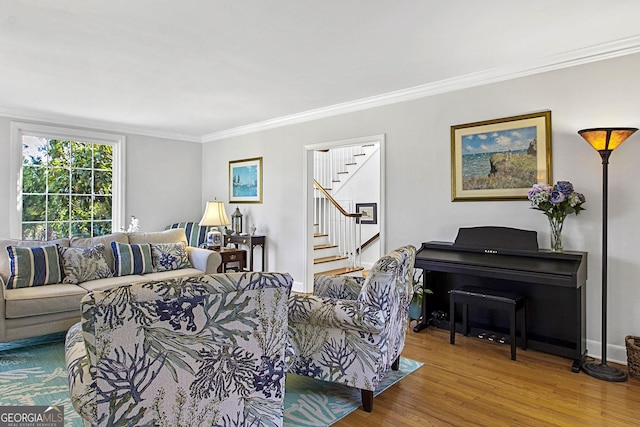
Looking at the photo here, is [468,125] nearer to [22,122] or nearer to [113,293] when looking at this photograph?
[113,293]

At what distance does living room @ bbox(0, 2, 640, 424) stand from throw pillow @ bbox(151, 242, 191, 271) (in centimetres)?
160

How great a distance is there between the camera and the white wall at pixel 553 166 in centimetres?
302

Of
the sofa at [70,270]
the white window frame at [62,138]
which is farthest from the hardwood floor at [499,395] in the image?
the white window frame at [62,138]

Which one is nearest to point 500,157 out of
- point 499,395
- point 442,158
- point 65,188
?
point 442,158

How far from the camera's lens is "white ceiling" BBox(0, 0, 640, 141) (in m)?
2.48

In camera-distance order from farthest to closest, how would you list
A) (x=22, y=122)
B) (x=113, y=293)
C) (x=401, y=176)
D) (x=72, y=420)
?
(x=22, y=122)
(x=401, y=176)
(x=72, y=420)
(x=113, y=293)

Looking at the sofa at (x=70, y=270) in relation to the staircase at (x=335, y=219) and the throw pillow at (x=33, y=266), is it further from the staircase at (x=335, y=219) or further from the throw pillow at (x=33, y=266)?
the staircase at (x=335, y=219)

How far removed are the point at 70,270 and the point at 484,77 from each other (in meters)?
4.40

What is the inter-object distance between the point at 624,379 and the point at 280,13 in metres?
3.49

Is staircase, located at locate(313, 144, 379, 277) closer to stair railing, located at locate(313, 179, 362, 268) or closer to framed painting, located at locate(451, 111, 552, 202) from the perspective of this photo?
stair railing, located at locate(313, 179, 362, 268)

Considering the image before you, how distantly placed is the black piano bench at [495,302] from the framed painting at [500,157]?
0.90 metres

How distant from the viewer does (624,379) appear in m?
2.71

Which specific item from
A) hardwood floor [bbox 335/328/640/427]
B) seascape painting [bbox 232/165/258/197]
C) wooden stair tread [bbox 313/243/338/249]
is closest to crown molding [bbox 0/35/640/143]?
seascape painting [bbox 232/165/258/197]

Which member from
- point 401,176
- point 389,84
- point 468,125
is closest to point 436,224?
point 401,176
